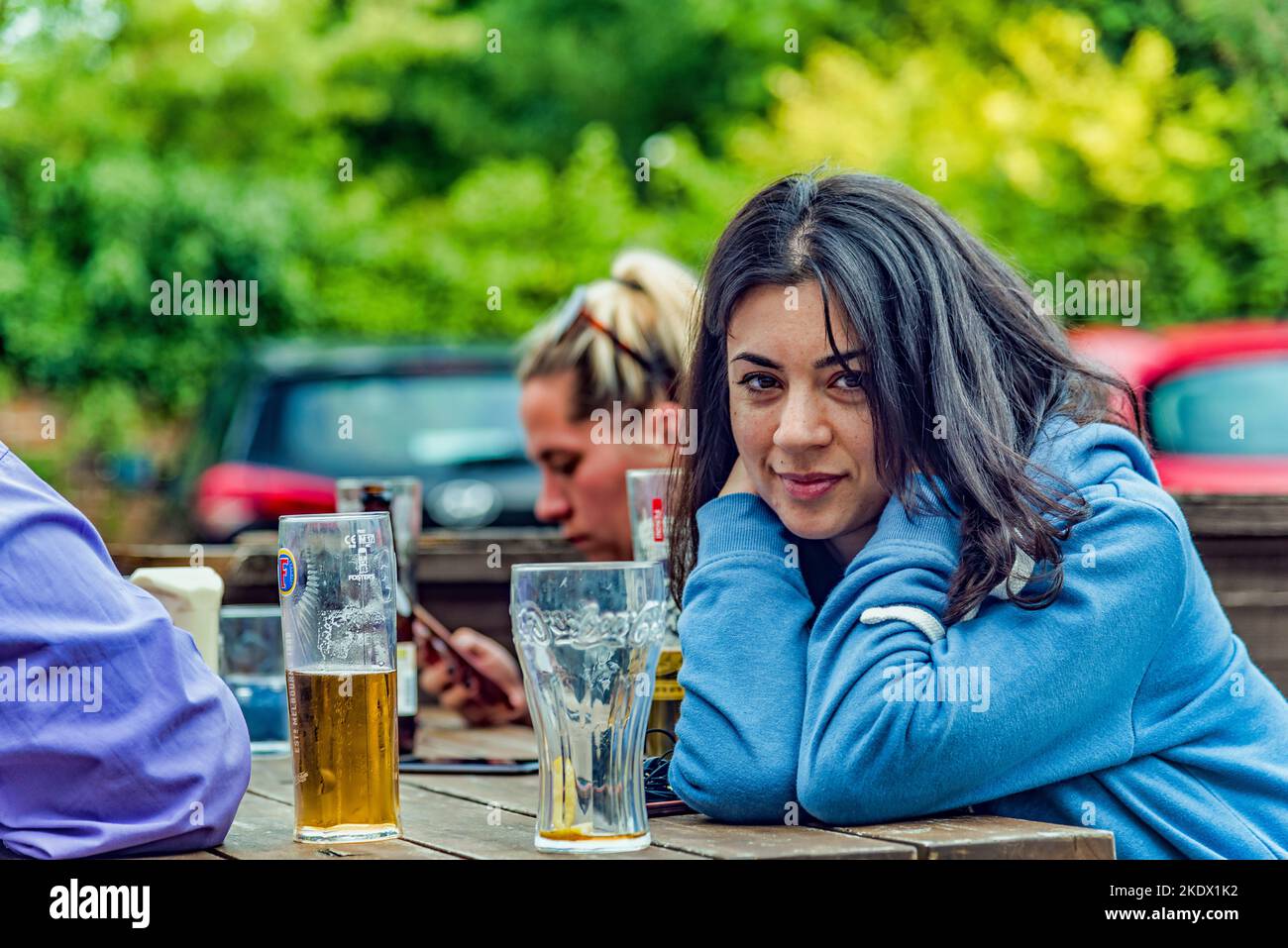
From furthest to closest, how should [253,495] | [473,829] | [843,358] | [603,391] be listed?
[253,495], [603,391], [843,358], [473,829]

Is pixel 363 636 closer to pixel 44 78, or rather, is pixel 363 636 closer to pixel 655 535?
pixel 655 535

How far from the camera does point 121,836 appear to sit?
1.76 meters

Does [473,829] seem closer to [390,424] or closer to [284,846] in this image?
[284,846]

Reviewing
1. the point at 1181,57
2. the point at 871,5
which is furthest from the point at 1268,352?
the point at 871,5

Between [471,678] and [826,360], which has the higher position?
[826,360]

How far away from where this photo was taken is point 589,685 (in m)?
1.75

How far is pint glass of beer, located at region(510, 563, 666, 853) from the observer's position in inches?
68.4

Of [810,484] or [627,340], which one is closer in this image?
[810,484]

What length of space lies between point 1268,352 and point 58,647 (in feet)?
16.5

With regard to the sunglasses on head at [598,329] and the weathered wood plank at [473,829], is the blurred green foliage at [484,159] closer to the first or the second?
the sunglasses on head at [598,329]

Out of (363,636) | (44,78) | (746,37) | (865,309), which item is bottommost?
(363,636)

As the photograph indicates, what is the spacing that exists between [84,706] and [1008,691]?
3.10 feet

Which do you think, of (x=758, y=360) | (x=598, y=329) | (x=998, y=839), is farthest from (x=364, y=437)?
(x=998, y=839)

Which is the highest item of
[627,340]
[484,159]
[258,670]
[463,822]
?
[484,159]
